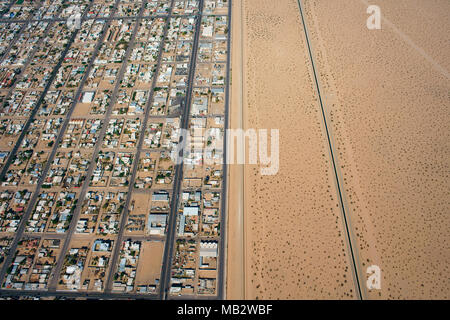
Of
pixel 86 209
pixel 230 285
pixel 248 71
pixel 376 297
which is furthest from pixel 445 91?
pixel 86 209

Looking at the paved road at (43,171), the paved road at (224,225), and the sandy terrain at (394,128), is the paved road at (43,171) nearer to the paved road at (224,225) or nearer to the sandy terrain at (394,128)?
the paved road at (224,225)

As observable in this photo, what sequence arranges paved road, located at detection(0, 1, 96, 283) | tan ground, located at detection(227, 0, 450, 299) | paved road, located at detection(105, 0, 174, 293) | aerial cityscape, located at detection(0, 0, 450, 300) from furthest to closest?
1. paved road, located at detection(0, 1, 96, 283)
2. paved road, located at detection(105, 0, 174, 293)
3. aerial cityscape, located at detection(0, 0, 450, 300)
4. tan ground, located at detection(227, 0, 450, 299)

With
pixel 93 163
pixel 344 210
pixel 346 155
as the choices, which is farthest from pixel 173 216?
pixel 346 155

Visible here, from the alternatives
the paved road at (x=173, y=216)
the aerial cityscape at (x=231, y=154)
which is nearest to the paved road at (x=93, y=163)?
the aerial cityscape at (x=231, y=154)

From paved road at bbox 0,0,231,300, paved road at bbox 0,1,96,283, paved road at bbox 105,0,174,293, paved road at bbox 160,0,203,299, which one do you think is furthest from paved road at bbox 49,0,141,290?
paved road at bbox 160,0,203,299

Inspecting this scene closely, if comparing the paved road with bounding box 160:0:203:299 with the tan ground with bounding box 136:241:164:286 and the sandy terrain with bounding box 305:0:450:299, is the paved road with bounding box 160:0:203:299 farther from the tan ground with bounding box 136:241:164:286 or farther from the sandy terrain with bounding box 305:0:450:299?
the sandy terrain with bounding box 305:0:450:299

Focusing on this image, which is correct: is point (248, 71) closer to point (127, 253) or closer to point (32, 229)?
point (127, 253)
